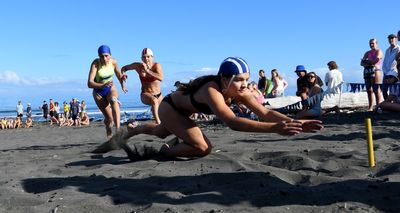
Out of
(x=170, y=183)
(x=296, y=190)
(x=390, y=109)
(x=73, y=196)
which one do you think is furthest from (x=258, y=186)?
(x=390, y=109)

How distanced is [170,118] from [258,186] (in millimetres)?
1818

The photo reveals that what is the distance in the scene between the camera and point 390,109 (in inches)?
416

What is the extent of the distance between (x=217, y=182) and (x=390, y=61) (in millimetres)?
8644

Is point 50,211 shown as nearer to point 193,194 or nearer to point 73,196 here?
point 73,196

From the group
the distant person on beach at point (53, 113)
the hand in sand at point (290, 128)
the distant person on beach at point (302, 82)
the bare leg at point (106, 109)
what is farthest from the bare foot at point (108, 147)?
the distant person on beach at point (53, 113)

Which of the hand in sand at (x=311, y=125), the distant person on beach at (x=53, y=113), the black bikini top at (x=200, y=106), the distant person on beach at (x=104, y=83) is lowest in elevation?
the distant person on beach at (x=53, y=113)

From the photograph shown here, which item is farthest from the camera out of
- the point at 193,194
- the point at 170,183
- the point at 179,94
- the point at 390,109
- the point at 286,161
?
the point at 390,109

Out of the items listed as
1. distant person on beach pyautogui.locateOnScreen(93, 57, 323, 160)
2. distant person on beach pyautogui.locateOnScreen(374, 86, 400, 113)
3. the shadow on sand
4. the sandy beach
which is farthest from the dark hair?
the shadow on sand

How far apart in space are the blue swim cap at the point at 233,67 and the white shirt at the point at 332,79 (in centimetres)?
849

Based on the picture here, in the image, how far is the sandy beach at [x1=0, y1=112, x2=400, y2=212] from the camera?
11.7 ft

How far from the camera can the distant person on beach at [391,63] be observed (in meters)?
11.4

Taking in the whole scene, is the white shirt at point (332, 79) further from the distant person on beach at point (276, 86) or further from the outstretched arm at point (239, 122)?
the outstretched arm at point (239, 122)

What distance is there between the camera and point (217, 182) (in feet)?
14.1

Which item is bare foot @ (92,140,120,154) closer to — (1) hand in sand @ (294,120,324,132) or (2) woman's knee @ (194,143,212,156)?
(2) woman's knee @ (194,143,212,156)
